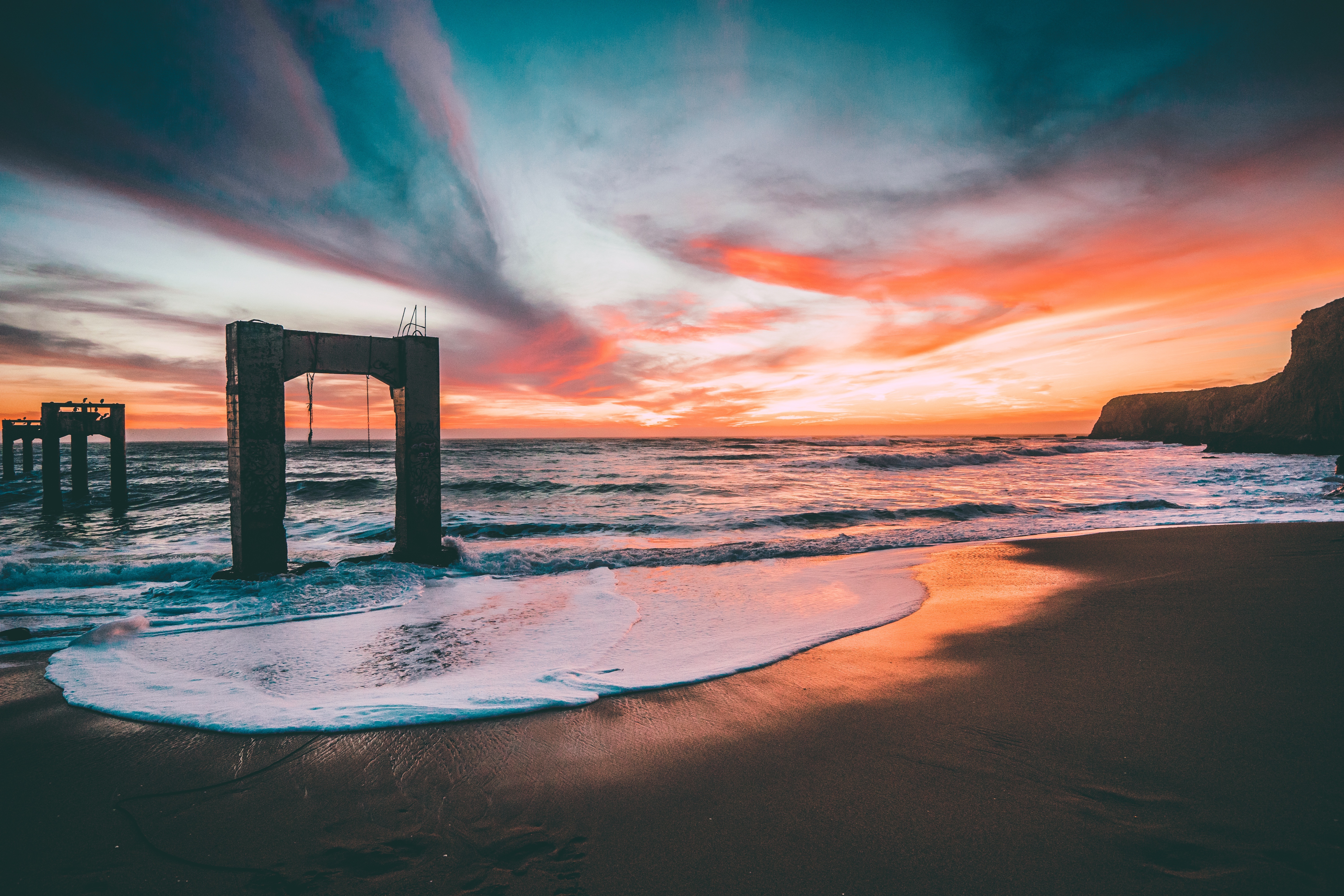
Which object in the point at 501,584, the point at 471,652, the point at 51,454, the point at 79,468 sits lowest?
the point at 501,584

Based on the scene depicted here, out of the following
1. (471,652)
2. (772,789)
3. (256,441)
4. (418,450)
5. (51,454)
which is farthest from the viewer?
(51,454)

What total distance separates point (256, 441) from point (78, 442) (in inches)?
773

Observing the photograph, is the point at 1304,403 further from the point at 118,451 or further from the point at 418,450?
the point at 118,451

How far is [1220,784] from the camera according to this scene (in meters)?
2.61

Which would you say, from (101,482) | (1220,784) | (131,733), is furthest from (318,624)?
(101,482)

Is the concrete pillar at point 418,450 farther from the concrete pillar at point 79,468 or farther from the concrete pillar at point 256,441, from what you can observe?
the concrete pillar at point 79,468

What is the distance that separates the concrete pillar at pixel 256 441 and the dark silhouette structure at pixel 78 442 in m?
13.4

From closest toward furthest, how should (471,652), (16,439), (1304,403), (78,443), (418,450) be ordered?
(471,652)
(418,450)
(78,443)
(16,439)
(1304,403)

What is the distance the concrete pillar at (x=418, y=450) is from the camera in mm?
9219

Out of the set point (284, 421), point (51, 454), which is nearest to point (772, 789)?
point (284, 421)

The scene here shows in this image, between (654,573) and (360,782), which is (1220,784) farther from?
(654,573)

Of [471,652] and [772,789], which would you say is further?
[471,652]

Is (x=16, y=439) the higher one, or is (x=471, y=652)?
(x=16, y=439)

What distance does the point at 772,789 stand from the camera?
272cm
